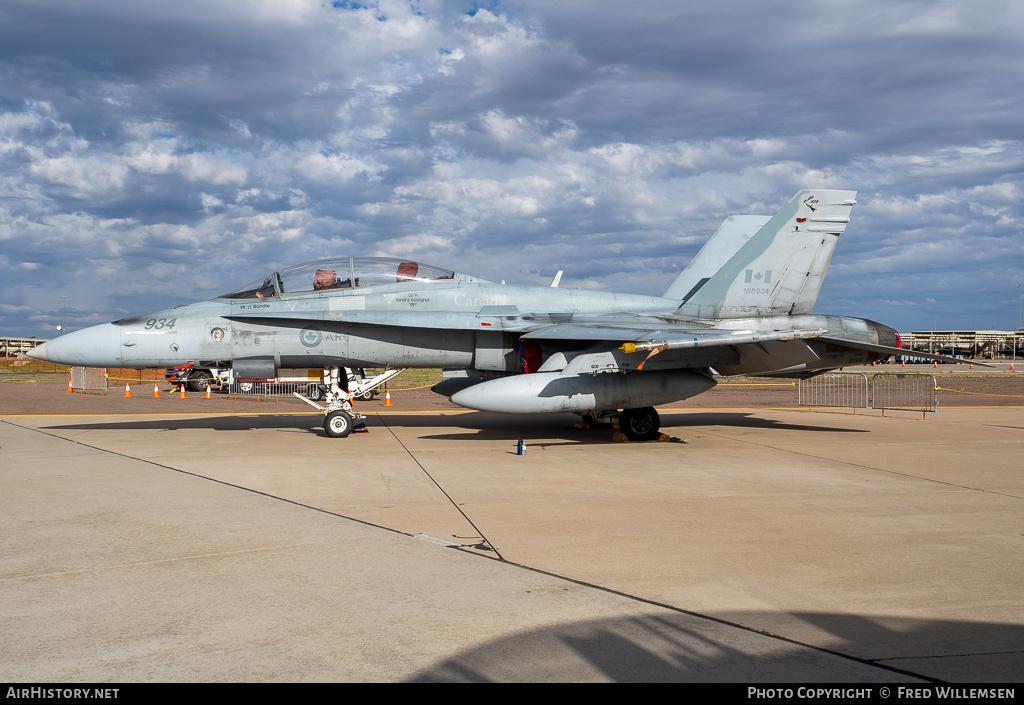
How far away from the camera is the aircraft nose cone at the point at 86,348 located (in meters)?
11.3

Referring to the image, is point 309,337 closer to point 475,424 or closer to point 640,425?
point 475,424

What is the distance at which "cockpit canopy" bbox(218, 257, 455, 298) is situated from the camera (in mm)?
12164

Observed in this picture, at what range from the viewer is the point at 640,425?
12648mm

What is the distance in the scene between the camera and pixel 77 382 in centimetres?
2644

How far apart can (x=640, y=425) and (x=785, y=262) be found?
3.80 m

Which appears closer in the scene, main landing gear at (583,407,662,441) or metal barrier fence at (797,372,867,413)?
main landing gear at (583,407,662,441)

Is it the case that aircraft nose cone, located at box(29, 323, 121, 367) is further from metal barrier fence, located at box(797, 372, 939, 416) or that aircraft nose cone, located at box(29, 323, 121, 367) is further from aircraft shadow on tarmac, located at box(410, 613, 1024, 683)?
metal barrier fence, located at box(797, 372, 939, 416)

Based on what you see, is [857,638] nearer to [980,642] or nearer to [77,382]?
[980,642]

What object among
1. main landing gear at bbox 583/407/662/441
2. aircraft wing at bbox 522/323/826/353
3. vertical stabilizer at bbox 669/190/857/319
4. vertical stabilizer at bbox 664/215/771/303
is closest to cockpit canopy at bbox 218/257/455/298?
aircraft wing at bbox 522/323/826/353

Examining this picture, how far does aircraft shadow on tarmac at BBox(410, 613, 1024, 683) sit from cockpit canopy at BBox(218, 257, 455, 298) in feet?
30.5

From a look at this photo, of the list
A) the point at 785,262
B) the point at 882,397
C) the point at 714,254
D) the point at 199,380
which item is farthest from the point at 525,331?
the point at 199,380

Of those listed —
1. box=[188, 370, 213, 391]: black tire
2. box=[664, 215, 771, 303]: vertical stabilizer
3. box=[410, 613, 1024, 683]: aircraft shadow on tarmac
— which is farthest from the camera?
box=[188, 370, 213, 391]: black tire

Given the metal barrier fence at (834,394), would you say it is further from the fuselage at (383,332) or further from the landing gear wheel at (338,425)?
the landing gear wheel at (338,425)
